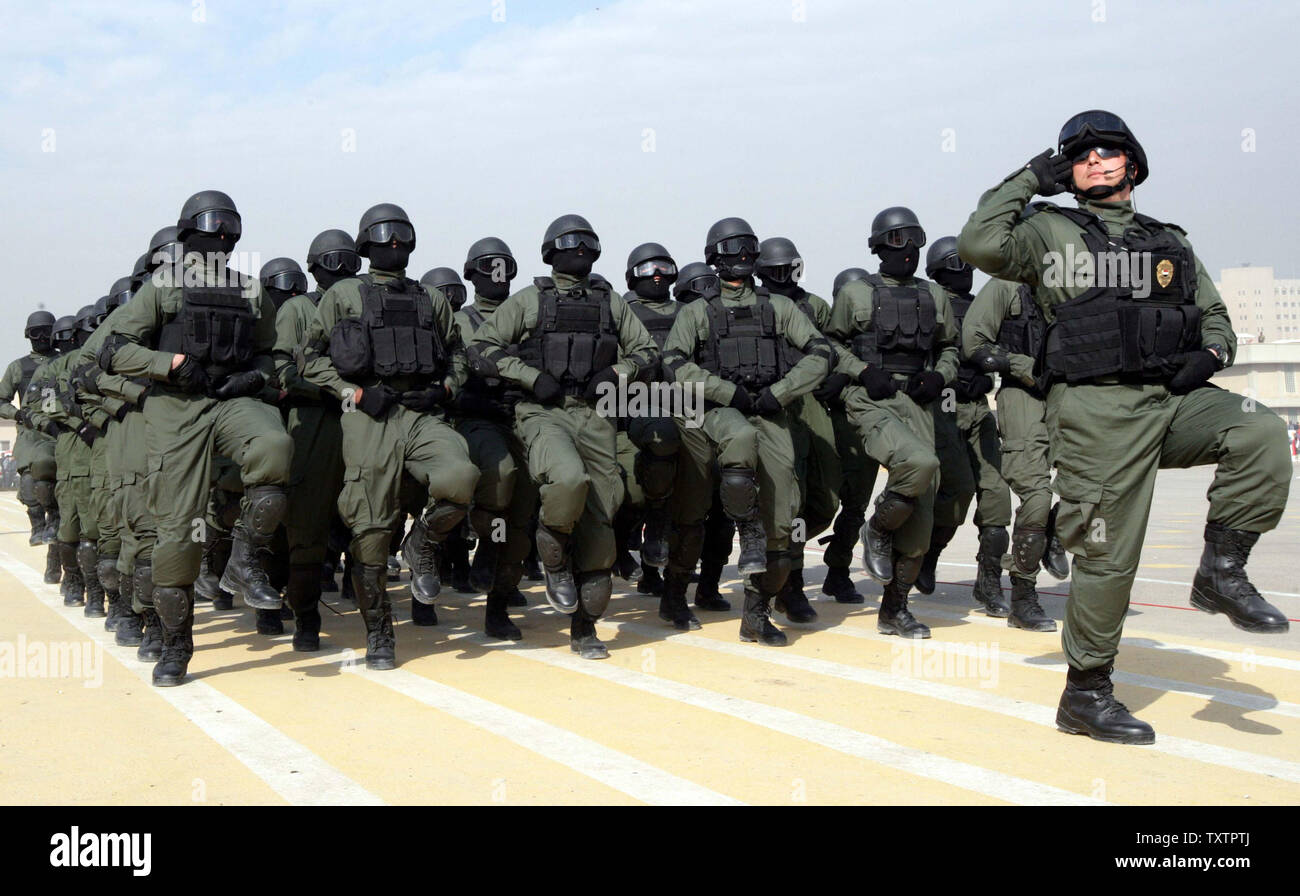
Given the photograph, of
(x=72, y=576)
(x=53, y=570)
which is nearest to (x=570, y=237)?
(x=72, y=576)

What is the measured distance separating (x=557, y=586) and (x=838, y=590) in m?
3.30

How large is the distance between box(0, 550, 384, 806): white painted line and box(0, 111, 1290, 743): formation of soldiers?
38 centimetres

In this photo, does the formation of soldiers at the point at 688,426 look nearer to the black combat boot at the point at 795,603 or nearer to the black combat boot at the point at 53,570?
the black combat boot at the point at 795,603

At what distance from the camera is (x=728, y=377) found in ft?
26.6

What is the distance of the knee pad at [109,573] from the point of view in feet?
29.8

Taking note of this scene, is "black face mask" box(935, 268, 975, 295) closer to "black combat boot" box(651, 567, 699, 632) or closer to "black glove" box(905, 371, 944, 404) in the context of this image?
"black glove" box(905, 371, 944, 404)

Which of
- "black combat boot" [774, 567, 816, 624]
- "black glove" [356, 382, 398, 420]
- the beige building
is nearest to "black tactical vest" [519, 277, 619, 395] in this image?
"black glove" [356, 382, 398, 420]

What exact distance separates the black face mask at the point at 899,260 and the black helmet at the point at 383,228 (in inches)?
130

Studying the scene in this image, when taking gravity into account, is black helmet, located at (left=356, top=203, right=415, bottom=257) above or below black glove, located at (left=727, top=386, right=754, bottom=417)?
above

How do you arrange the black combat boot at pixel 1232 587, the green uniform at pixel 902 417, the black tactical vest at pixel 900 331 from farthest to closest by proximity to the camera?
the black tactical vest at pixel 900 331, the green uniform at pixel 902 417, the black combat boot at pixel 1232 587

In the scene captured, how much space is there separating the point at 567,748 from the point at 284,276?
22.3 ft

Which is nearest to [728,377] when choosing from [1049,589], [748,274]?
[748,274]

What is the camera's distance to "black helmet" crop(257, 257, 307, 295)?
10.6 metres

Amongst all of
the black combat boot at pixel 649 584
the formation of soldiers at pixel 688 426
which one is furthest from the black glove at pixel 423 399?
the black combat boot at pixel 649 584
